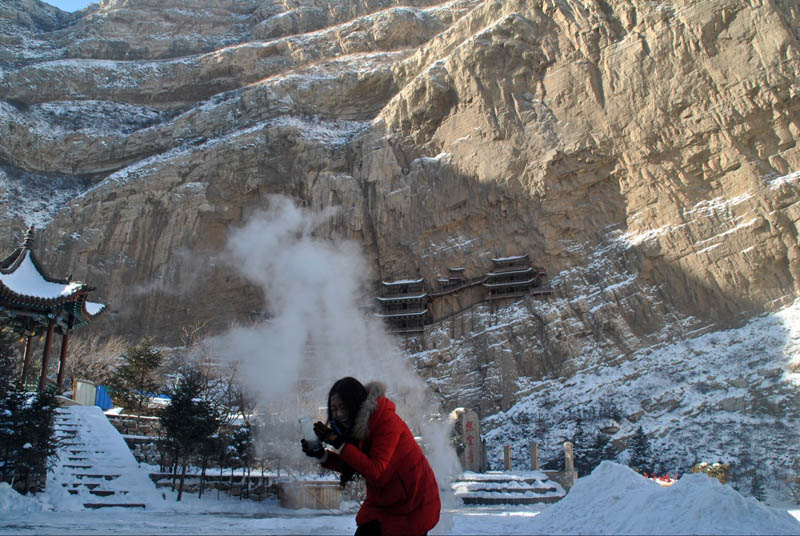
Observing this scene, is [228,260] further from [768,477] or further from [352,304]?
[768,477]

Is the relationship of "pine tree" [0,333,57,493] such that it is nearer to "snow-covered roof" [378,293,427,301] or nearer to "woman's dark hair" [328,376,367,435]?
"woman's dark hair" [328,376,367,435]

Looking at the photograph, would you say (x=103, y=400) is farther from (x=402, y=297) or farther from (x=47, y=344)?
(x=402, y=297)

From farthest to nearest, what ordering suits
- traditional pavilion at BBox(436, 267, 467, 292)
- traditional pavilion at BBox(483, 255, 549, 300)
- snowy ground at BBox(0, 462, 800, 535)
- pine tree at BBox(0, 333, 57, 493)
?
Answer: traditional pavilion at BBox(436, 267, 467, 292), traditional pavilion at BBox(483, 255, 549, 300), pine tree at BBox(0, 333, 57, 493), snowy ground at BBox(0, 462, 800, 535)

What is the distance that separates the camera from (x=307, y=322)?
33.2 metres

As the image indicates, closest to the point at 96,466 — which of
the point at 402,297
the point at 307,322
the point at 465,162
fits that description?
the point at 402,297

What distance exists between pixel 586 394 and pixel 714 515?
2088 cm

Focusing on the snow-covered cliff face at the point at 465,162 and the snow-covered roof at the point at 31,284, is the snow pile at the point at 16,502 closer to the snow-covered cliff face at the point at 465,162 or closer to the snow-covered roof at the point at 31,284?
the snow-covered roof at the point at 31,284

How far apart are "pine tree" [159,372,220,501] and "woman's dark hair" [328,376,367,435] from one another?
9.19 metres

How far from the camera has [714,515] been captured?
4855mm

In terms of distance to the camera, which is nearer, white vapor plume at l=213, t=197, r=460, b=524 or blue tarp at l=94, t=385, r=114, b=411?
blue tarp at l=94, t=385, r=114, b=411

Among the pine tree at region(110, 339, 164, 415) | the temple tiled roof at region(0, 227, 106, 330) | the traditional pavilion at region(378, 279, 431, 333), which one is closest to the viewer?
the temple tiled roof at region(0, 227, 106, 330)

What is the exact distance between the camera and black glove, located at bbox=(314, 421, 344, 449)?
2848mm

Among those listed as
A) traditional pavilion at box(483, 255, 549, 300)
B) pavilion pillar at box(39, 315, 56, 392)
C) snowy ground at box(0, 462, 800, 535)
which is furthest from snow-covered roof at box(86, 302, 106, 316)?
traditional pavilion at box(483, 255, 549, 300)

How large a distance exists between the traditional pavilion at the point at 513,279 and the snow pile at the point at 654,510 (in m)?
22.4
